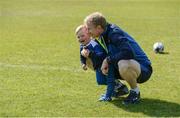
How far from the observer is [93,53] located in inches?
291

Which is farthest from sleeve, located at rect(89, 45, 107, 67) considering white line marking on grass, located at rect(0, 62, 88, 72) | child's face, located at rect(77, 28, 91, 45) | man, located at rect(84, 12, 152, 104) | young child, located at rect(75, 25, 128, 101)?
white line marking on grass, located at rect(0, 62, 88, 72)

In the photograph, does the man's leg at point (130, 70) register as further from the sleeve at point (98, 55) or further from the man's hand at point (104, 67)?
the sleeve at point (98, 55)

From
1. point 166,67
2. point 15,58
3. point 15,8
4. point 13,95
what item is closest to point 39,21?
point 15,8

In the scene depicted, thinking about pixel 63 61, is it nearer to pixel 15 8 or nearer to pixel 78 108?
pixel 78 108

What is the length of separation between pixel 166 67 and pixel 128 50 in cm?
346

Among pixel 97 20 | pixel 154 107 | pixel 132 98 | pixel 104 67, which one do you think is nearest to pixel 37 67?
pixel 104 67

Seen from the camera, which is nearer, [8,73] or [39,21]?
[8,73]

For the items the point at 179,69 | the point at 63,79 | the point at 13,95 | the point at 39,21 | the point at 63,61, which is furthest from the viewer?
the point at 39,21

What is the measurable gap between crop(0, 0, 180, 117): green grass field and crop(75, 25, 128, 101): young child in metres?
0.27

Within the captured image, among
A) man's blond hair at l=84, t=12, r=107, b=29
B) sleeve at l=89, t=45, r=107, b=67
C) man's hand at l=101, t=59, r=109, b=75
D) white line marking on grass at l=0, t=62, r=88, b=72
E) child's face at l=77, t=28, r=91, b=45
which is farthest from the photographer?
white line marking on grass at l=0, t=62, r=88, b=72

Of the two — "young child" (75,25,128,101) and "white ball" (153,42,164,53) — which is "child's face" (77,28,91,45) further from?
"white ball" (153,42,164,53)

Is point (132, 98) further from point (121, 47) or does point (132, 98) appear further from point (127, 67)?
point (121, 47)

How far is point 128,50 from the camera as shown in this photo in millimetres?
6863

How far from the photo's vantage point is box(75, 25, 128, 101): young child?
24.1 ft
